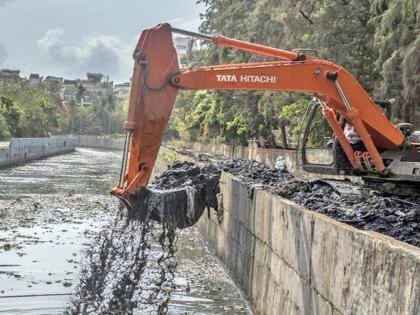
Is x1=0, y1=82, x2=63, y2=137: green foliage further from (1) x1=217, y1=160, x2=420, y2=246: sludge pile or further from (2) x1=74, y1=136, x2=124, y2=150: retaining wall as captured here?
(1) x1=217, y1=160, x2=420, y2=246: sludge pile

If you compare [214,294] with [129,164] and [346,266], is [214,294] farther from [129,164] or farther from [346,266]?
[346,266]

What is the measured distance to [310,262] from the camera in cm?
735

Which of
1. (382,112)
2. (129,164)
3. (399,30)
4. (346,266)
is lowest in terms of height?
(346,266)

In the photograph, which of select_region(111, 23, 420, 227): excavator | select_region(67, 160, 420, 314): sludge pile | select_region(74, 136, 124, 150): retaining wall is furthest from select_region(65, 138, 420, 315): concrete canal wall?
select_region(74, 136, 124, 150): retaining wall

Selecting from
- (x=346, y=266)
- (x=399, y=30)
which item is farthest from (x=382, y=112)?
(x=399, y=30)

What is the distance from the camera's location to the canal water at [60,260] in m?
10.3

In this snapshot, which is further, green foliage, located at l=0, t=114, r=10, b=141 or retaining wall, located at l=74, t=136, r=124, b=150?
retaining wall, located at l=74, t=136, r=124, b=150

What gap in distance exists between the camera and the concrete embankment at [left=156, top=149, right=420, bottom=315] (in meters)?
5.04

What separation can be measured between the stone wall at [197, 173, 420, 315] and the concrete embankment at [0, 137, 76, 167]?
36.3m

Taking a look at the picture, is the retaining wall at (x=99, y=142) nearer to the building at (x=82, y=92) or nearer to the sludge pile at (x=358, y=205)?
the building at (x=82, y=92)

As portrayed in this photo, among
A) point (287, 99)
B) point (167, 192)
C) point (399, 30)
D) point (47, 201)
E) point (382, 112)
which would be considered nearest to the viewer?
point (167, 192)

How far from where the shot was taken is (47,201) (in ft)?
79.6

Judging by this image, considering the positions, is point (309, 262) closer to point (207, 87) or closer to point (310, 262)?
point (310, 262)

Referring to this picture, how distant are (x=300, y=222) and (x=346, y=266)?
6.08 feet
